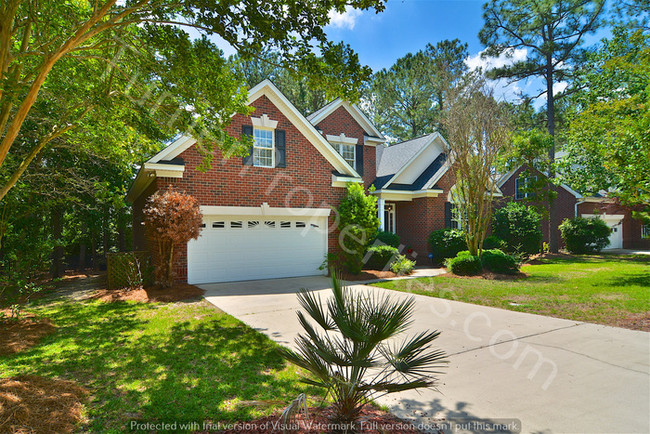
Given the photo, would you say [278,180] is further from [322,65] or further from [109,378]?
[109,378]

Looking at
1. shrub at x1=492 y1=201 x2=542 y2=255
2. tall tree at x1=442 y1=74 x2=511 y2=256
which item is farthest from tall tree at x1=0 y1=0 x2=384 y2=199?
shrub at x1=492 y1=201 x2=542 y2=255

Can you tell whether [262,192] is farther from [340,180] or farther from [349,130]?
[349,130]

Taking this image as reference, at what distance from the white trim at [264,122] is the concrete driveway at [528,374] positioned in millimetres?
7108

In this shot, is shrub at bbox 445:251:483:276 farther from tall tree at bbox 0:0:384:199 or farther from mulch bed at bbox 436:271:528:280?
tall tree at bbox 0:0:384:199

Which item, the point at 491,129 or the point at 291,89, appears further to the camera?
the point at 291,89

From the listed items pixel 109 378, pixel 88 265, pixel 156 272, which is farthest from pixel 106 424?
pixel 88 265

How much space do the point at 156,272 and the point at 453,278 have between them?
31.1ft

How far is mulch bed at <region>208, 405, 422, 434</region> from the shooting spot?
8.87 ft

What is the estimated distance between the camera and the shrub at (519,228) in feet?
55.1

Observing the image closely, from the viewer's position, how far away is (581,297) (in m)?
8.20

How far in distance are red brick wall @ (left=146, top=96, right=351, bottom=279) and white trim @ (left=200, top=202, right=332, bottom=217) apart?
5.9 inches

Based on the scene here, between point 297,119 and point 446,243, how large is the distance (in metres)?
8.32

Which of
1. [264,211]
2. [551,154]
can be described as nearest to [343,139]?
[264,211]

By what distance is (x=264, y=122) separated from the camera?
11984 millimetres
